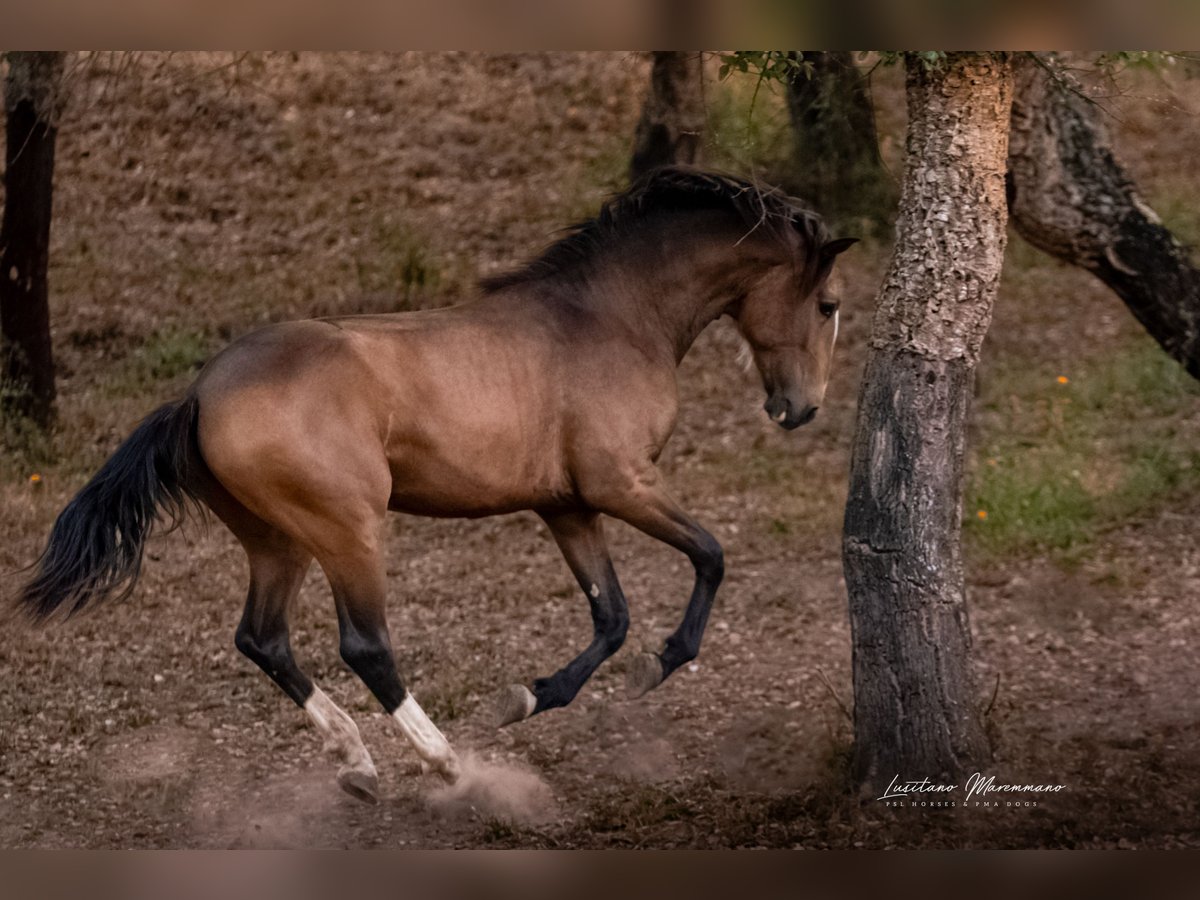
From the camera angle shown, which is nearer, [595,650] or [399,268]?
[595,650]

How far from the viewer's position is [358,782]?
463cm

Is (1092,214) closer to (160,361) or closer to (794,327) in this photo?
(794,327)

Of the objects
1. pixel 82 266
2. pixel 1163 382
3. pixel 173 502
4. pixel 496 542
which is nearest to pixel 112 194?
pixel 82 266

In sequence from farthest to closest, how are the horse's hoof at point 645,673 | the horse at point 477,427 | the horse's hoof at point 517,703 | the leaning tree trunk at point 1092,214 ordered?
the leaning tree trunk at point 1092,214 → the horse's hoof at point 645,673 → the horse's hoof at point 517,703 → the horse at point 477,427

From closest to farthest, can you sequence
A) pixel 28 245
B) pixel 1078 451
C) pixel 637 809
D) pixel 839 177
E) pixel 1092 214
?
pixel 637 809 → pixel 1092 214 → pixel 28 245 → pixel 1078 451 → pixel 839 177

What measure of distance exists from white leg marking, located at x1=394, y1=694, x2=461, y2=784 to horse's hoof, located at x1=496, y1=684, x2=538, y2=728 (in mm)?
239

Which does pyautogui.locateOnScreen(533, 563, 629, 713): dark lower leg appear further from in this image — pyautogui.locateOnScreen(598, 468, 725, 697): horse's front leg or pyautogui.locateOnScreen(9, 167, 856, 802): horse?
pyautogui.locateOnScreen(598, 468, 725, 697): horse's front leg

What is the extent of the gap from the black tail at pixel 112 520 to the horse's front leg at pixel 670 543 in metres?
1.43

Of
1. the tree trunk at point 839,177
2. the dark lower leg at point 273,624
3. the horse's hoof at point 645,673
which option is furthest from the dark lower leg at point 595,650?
the tree trunk at point 839,177

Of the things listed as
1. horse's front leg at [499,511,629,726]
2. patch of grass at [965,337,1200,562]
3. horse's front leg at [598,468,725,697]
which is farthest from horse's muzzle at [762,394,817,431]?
patch of grass at [965,337,1200,562]

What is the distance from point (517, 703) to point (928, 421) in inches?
68.4

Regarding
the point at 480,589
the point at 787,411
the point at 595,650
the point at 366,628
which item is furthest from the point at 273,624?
the point at 480,589

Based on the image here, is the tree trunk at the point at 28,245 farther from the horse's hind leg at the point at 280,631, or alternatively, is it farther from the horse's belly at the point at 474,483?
the horse's belly at the point at 474,483

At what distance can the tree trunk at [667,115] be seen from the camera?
883cm
